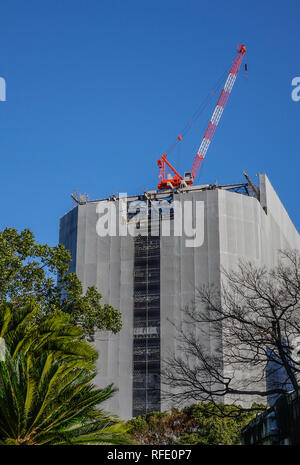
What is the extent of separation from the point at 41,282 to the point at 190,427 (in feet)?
104

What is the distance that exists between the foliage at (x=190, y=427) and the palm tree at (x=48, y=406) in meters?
35.3

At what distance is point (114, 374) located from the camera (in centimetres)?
7938

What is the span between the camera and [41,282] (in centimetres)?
3359

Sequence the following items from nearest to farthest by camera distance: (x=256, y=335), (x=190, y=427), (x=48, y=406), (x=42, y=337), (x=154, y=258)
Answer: (x=48, y=406), (x=42, y=337), (x=256, y=335), (x=190, y=427), (x=154, y=258)

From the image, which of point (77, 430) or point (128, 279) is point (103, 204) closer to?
point (128, 279)

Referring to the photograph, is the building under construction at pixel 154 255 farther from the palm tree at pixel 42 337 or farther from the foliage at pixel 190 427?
the palm tree at pixel 42 337

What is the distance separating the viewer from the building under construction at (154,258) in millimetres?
79000

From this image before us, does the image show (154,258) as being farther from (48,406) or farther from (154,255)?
(48,406)

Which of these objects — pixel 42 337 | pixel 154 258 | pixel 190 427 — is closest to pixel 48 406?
pixel 42 337

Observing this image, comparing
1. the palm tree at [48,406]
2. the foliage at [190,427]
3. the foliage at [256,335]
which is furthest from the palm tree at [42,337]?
the foliage at [190,427]

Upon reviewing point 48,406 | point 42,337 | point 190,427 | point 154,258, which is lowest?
point 48,406

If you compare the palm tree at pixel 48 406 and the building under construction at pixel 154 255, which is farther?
the building under construction at pixel 154 255

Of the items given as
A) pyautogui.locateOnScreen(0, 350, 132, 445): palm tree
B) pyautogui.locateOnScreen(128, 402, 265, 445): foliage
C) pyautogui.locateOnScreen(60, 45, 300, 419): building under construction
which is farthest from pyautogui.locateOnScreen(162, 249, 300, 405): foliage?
pyautogui.locateOnScreen(60, 45, 300, 419): building under construction
